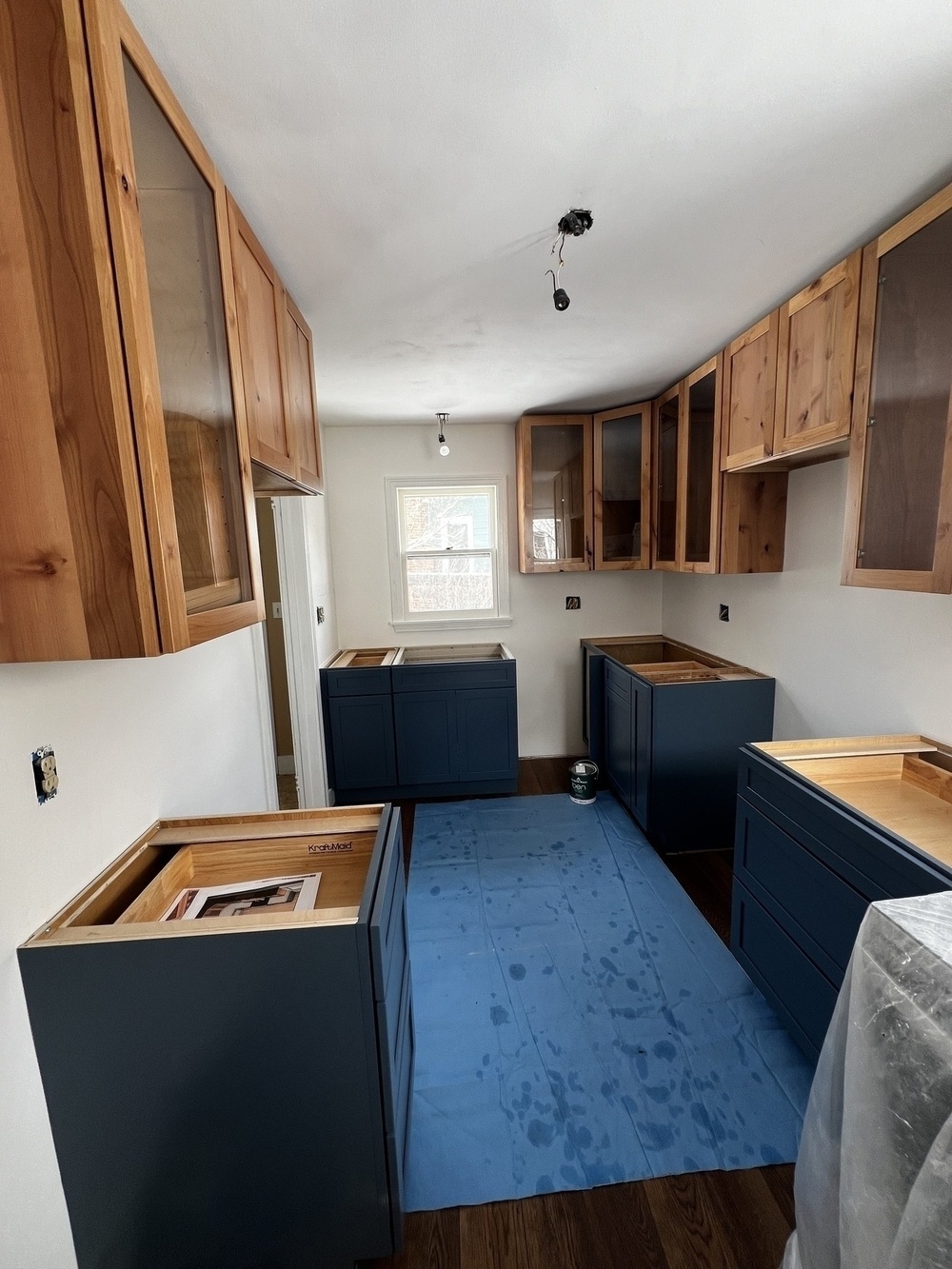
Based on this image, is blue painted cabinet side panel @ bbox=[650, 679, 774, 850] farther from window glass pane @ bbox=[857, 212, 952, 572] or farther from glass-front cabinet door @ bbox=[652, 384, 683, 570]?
window glass pane @ bbox=[857, 212, 952, 572]

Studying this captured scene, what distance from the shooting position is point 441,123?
103 centimetres

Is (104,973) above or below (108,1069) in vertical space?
above

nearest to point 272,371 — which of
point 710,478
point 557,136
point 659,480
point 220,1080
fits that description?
point 557,136

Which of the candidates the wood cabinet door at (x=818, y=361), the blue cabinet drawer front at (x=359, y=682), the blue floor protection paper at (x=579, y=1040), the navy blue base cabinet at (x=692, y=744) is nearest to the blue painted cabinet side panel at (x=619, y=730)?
the navy blue base cabinet at (x=692, y=744)

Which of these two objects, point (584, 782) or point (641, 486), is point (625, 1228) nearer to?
point (584, 782)

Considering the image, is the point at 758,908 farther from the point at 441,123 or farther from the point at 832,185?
the point at 441,123

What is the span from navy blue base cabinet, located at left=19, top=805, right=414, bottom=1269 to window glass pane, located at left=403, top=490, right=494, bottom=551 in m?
2.87

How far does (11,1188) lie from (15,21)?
170 centimetres

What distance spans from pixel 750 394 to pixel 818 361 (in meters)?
0.40

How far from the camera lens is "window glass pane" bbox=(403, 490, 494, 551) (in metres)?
3.72

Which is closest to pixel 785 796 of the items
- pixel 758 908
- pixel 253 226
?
pixel 758 908

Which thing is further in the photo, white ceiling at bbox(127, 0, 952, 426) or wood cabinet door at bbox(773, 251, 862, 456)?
wood cabinet door at bbox(773, 251, 862, 456)

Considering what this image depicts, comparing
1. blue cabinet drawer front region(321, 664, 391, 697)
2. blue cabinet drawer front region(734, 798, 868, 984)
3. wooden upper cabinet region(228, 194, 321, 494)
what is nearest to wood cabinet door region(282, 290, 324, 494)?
wooden upper cabinet region(228, 194, 321, 494)

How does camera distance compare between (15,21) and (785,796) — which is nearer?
(15,21)
